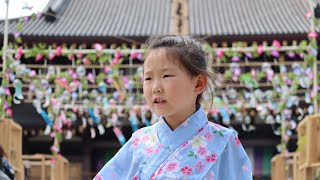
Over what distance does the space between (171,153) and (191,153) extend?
0.28 ft

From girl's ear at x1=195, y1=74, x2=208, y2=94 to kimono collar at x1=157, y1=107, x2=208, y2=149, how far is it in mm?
100

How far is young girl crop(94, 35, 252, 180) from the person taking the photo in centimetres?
263

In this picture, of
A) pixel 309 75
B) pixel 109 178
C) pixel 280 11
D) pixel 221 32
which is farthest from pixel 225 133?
pixel 280 11

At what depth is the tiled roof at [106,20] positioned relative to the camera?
20.2 m

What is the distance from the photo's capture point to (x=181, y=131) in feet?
8.94

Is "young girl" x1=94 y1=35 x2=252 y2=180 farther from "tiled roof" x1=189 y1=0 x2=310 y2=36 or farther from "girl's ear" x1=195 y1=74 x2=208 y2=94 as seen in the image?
"tiled roof" x1=189 y1=0 x2=310 y2=36

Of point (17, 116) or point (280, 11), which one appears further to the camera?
point (280, 11)

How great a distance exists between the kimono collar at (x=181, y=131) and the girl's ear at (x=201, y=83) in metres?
0.10

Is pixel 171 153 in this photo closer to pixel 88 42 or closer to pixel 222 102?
pixel 222 102

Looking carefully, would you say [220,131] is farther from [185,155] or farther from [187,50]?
[187,50]

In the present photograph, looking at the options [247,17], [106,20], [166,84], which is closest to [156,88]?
[166,84]

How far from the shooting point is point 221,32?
784 inches

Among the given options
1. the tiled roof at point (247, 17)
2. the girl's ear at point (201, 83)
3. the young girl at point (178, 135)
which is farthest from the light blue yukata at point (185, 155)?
the tiled roof at point (247, 17)

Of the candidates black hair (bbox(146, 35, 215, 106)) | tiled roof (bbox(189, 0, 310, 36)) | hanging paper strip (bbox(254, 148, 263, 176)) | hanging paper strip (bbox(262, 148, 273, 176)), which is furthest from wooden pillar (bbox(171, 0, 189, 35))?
black hair (bbox(146, 35, 215, 106))
